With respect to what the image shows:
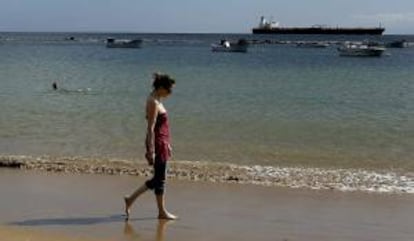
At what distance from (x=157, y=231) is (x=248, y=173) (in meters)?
4.72

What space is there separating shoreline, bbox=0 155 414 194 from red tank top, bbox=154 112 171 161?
3.33 meters

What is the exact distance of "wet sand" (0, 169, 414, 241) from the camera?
841cm

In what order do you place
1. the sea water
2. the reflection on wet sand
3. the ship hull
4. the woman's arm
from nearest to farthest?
the reflection on wet sand
the woman's arm
the sea water
the ship hull

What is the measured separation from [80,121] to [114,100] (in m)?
7.59

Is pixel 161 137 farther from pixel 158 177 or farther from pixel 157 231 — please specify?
pixel 157 231

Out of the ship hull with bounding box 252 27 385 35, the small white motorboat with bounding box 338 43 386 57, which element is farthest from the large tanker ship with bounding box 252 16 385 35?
the small white motorboat with bounding box 338 43 386 57

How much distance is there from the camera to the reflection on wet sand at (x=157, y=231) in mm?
8203

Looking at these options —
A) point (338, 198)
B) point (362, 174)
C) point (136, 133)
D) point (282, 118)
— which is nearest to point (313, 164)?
point (362, 174)

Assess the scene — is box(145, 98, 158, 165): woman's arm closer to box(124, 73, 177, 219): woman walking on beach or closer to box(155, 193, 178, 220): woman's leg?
box(124, 73, 177, 219): woman walking on beach

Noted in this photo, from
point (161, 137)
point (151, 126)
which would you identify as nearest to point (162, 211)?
point (161, 137)

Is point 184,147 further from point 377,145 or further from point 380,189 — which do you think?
point 380,189

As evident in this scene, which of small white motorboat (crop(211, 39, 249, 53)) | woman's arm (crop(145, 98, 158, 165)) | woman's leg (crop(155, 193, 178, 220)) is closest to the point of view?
woman's arm (crop(145, 98, 158, 165))

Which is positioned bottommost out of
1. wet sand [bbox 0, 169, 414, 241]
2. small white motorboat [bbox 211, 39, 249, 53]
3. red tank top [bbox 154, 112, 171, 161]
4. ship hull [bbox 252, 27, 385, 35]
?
ship hull [bbox 252, 27, 385, 35]

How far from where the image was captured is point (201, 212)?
9414 millimetres
